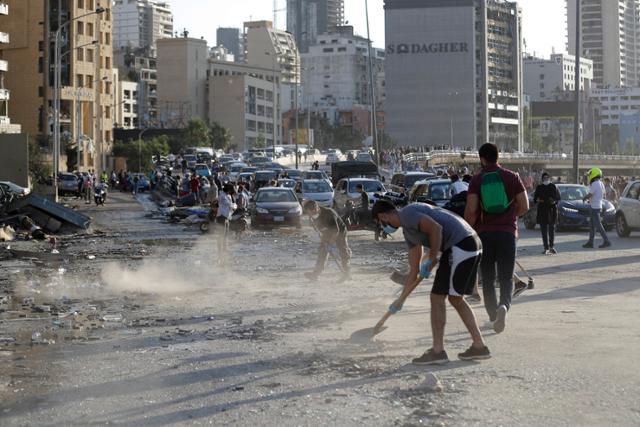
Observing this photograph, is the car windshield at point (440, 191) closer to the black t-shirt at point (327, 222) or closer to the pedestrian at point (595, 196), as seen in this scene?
the pedestrian at point (595, 196)

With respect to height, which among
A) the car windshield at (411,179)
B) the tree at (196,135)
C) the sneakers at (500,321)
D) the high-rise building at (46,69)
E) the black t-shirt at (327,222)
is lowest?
the sneakers at (500,321)

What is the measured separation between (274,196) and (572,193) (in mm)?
10049

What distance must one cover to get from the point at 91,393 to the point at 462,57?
17371 cm

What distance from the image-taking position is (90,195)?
208 ft

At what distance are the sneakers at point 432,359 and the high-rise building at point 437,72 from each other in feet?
554

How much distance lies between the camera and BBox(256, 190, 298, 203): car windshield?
3694 cm

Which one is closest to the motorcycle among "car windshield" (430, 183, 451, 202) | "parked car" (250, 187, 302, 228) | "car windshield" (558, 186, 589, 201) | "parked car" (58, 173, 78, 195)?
"parked car" (58, 173, 78, 195)

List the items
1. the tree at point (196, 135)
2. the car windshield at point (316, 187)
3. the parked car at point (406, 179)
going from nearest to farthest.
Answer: the car windshield at point (316, 187)
the parked car at point (406, 179)
the tree at point (196, 135)

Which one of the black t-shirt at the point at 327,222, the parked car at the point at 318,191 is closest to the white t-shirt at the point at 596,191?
the black t-shirt at the point at 327,222

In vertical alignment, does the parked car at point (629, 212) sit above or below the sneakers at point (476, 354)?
above

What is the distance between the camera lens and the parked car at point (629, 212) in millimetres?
27969

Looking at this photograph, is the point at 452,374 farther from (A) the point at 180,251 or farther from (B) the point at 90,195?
(B) the point at 90,195

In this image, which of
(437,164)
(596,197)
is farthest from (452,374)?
(437,164)

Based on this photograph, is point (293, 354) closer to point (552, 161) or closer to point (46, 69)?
point (46, 69)
